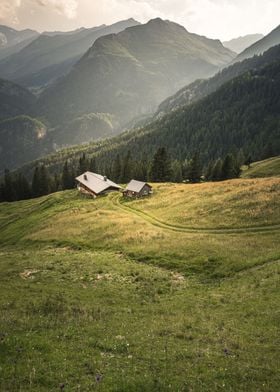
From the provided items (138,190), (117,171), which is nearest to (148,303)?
(138,190)

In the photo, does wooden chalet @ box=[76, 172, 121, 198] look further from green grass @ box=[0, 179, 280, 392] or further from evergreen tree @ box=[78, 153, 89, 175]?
evergreen tree @ box=[78, 153, 89, 175]

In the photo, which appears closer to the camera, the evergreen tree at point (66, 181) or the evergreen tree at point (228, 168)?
the evergreen tree at point (228, 168)

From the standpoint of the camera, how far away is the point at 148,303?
29.9 meters

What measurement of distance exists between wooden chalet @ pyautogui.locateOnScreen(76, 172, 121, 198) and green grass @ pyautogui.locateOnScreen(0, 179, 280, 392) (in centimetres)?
3706

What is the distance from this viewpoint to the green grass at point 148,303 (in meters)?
16.7

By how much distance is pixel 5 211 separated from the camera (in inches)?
4400

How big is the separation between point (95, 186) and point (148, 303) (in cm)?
7941

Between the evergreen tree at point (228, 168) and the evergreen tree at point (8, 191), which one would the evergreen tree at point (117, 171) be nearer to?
the evergreen tree at point (8, 191)

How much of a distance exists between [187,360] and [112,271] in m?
22.1

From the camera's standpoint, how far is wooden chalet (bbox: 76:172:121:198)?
105m

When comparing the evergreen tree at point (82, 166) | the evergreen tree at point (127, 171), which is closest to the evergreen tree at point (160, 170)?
the evergreen tree at point (127, 171)

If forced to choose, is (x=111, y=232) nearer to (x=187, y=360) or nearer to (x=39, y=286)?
(x=39, y=286)

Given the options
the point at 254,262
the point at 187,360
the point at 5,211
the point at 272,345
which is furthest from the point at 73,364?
the point at 5,211

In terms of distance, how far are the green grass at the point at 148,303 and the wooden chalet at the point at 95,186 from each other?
122 ft
